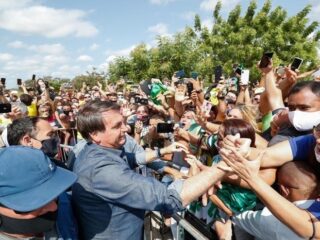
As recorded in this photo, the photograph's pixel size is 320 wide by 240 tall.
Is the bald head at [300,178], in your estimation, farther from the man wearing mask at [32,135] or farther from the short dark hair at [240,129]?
the man wearing mask at [32,135]

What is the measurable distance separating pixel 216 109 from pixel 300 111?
3202mm

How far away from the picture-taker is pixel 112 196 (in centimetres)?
190

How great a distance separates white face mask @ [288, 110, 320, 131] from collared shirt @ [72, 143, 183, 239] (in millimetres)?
1055

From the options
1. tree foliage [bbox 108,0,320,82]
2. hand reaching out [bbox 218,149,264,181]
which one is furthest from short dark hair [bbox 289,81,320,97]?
tree foliage [bbox 108,0,320,82]

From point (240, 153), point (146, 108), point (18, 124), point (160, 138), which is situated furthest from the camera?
point (146, 108)

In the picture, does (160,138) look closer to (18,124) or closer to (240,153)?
(18,124)

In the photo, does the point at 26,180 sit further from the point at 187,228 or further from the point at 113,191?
the point at 187,228

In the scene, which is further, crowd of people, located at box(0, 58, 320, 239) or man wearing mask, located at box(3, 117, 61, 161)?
man wearing mask, located at box(3, 117, 61, 161)

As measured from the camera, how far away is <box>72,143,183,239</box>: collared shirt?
1867 mm

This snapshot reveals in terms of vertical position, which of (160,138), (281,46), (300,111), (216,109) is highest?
(281,46)

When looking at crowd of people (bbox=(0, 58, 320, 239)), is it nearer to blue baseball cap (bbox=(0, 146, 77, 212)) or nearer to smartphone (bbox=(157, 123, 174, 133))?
blue baseball cap (bbox=(0, 146, 77, 212))

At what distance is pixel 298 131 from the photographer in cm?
249

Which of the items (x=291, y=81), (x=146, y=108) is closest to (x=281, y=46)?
(x=146, y=108)

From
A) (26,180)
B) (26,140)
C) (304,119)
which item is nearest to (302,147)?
(304,119)
